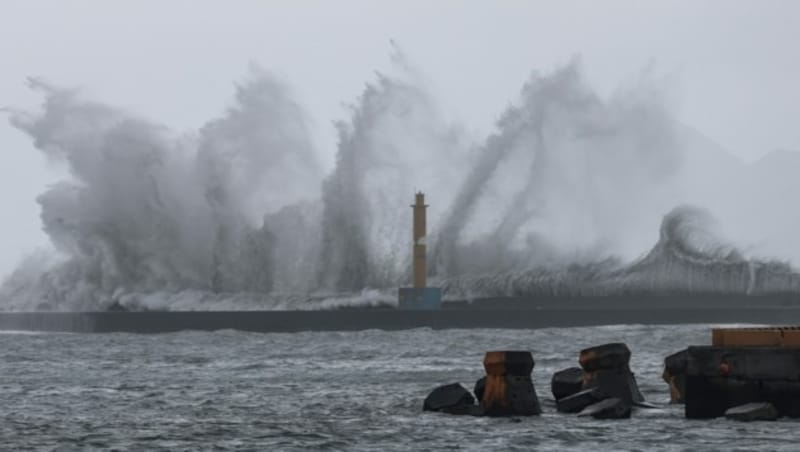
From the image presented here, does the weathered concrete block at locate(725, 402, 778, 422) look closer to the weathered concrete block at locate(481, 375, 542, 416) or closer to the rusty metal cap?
the rusty metal cap

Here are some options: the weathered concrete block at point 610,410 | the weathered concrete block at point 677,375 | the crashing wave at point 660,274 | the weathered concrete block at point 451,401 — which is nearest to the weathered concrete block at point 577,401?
the weathered concrete block at point 610,410

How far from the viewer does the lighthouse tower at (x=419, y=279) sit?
64938 millimetres

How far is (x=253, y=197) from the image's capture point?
242ft

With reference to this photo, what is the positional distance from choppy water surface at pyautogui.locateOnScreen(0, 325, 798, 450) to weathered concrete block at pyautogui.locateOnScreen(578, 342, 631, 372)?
83 cm

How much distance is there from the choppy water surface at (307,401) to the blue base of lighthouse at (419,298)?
14734 mm

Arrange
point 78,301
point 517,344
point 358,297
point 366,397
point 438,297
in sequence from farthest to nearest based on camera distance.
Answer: point 78,301, point 358,297, point 438,297, point 517,344, point 366,397

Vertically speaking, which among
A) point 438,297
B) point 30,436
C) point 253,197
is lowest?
point 30,436

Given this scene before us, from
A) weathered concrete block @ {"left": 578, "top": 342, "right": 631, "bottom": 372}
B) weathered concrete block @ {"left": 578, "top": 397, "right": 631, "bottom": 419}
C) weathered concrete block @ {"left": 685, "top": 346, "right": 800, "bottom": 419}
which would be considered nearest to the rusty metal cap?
weathered concrete block @ {"left": 578, "top": 397, "right": 631, "bottom": 419}

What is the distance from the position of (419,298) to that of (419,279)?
123 cm

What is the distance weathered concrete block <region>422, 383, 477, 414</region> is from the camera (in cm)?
2333

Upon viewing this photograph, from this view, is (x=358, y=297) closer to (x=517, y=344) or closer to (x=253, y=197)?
(x=253, y=197)

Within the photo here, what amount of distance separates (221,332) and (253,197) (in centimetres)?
1339

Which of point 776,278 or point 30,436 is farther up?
point 776,278

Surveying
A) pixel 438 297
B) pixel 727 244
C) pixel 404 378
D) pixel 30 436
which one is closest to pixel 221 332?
pixel 438 297
